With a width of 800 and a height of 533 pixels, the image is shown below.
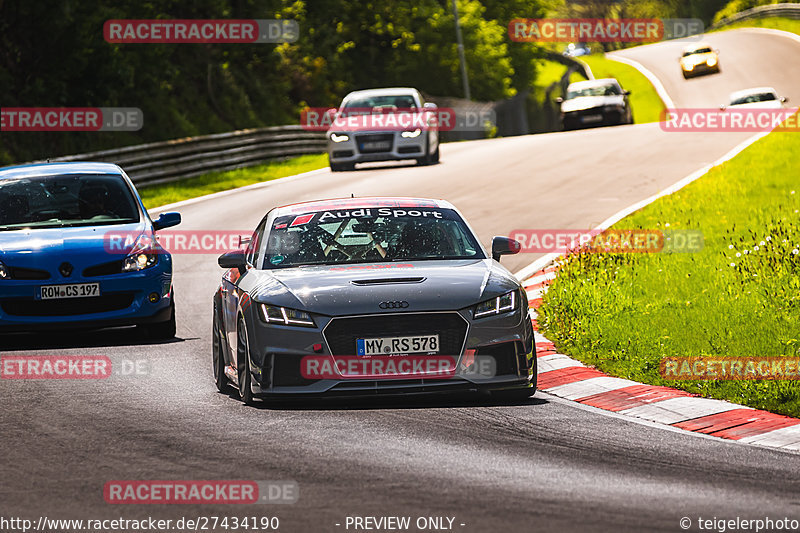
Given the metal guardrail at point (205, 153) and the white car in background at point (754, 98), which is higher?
the white car in background at point (754, 98)

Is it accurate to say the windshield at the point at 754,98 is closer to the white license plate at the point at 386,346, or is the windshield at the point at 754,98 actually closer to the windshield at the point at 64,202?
the windshield at the point at 64,202

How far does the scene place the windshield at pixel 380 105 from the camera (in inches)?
1235

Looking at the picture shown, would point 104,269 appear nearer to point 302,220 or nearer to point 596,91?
point 302,220

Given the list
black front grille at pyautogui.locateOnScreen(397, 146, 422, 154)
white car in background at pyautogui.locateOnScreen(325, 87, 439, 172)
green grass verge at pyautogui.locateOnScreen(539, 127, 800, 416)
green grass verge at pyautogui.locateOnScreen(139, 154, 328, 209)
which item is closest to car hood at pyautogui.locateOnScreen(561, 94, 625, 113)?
green grass verge at pyautogui.locateOnScreen(139, 154, 328, 209)

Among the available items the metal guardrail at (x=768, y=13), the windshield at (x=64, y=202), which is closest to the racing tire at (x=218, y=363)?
the windshield at (x=64, y=202)

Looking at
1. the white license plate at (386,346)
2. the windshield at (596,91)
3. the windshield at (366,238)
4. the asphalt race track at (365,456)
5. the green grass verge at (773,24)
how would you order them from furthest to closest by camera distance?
the green grass verge at (773,24) → the windshield at (596,91) → the windshield at (366,238) → the white license plate at (386,346) → the asphalt race track at (365,456)

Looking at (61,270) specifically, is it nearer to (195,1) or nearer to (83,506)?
(83,506)

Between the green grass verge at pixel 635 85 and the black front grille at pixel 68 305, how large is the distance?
177 ft

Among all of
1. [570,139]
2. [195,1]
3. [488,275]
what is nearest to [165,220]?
[488,275]

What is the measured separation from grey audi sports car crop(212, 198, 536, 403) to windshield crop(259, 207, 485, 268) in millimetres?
49

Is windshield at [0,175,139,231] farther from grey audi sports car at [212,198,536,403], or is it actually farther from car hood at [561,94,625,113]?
car hood at [561,94,625,113]

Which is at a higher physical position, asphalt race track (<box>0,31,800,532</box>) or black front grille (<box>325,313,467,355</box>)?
black front grille (<box>325,313,467,355</box>)

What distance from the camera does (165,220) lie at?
13.5 meters

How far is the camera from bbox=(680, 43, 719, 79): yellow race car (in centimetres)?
7225
